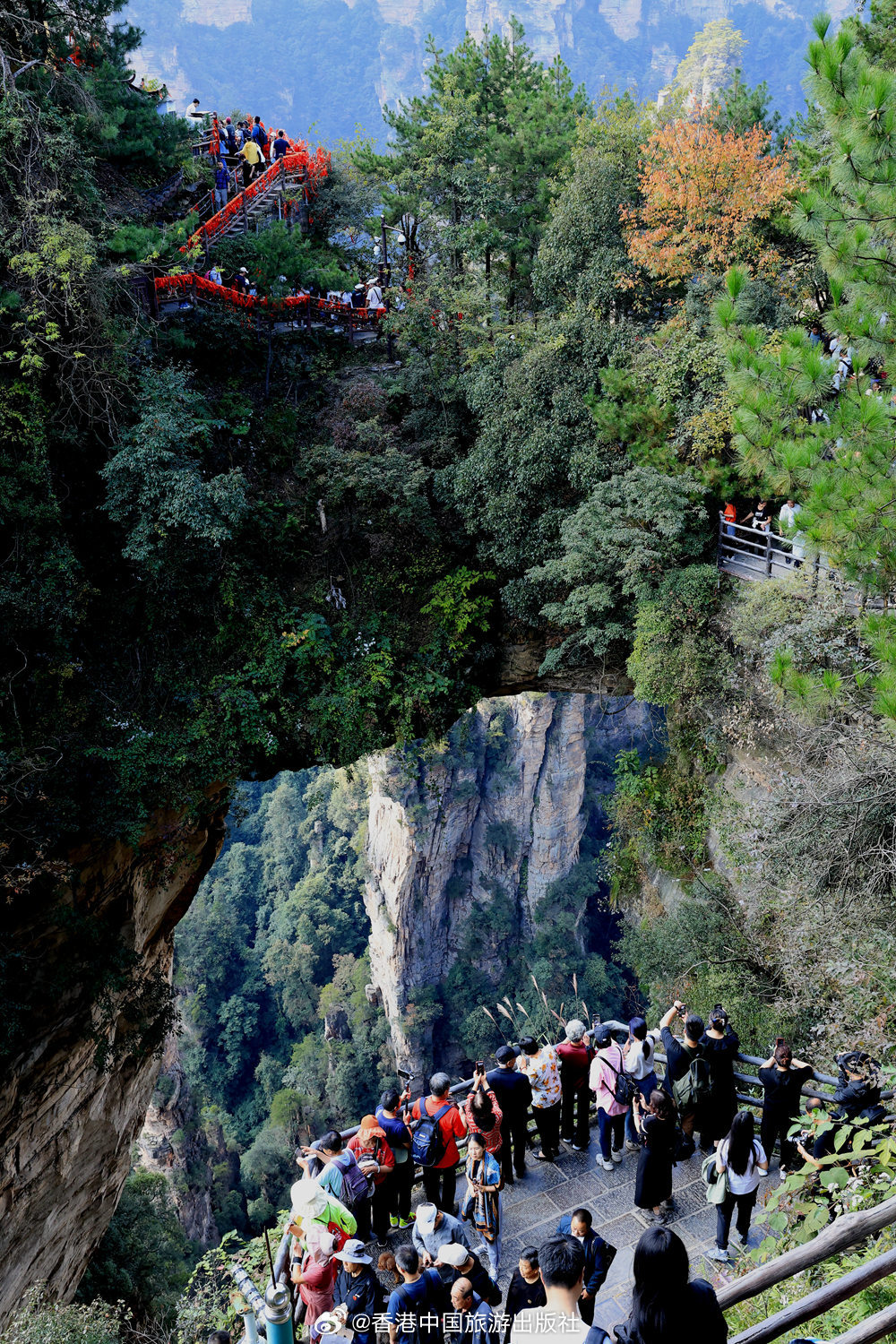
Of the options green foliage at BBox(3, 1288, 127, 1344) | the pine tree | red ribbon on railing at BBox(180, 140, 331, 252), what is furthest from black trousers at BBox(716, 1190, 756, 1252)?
red ribbon on railing at BBox(180, 140, 331, 252)

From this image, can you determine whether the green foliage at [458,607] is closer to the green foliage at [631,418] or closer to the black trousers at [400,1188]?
the green foliage at [631,418]

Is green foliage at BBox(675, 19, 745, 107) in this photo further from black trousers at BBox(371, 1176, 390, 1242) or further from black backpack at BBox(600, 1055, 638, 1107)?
black trousers at BBox(371, 1176, 390, 1242)

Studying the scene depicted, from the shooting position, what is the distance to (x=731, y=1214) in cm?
521

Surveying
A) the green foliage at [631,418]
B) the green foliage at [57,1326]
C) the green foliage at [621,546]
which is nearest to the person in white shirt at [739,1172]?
the green foliage at [57,1326]

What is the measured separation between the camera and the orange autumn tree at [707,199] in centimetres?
1007

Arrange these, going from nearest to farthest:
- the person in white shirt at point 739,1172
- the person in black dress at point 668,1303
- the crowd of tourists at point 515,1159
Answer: the person in black dress at point 668,1303 < the crowd of tourists at point 515,1159 < the person in white shirt at point 739,1172

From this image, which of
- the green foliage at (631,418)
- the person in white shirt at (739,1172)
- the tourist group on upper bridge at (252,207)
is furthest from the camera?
the tourist group on upper bridge at (252,207)

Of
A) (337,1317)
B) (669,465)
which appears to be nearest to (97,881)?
(337,1317)

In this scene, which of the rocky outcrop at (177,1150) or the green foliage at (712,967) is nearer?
the green foliage at (712,967)

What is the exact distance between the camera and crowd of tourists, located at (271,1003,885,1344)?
3.94m

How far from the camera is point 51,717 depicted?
31.2 feet

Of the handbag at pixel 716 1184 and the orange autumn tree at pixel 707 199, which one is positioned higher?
the orange autumn tree at pixel 707 199

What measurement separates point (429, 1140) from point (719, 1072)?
1.90 meters

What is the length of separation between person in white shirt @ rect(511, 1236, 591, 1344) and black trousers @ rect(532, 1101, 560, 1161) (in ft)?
10.1
